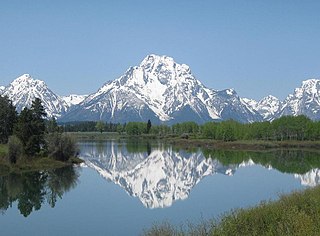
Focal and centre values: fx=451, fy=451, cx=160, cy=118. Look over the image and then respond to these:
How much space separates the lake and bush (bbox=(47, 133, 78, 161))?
5218 millimetres

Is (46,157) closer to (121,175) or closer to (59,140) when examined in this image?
(59,140)

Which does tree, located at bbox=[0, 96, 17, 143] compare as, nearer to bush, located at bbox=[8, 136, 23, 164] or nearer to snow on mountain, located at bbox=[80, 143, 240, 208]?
snow on mountain, located at bbox=[80, 143, 240, 208]

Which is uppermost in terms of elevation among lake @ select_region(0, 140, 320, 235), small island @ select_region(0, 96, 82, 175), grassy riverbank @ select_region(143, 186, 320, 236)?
small island @ select_region(0, 96, 82, 175)

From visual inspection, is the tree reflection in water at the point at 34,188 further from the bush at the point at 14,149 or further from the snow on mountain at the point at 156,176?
the snow on mountain at the point at 156,176

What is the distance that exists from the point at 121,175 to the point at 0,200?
32.1 meters

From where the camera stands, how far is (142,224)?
35219mm

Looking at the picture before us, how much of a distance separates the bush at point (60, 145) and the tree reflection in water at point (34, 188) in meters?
9.66

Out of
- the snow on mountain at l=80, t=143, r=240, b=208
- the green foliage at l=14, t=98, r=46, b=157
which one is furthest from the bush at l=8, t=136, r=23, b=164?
the snow on mountain at l=80, t=143, r=240, b=208

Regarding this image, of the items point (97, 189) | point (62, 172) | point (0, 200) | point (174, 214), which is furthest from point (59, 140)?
point (174, 214)

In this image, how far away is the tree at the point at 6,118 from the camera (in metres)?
95.2

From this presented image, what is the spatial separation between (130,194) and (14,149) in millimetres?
28450

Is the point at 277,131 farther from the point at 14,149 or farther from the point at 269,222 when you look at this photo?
the point at 269,222

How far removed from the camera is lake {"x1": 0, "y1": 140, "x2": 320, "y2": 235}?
3647 centimetres

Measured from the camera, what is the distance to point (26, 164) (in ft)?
252
